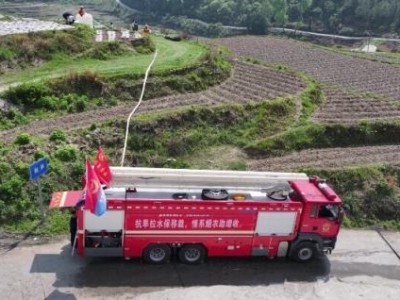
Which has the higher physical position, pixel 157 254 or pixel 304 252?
pixel 304 252

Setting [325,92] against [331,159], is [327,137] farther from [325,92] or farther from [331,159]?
[325,92]

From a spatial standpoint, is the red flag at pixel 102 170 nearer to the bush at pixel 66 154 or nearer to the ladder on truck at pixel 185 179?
the ladder on truck at pixel 185 179

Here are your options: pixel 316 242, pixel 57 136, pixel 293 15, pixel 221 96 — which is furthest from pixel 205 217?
pixel 293 15

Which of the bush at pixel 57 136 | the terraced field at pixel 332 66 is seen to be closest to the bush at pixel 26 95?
the bush at pixel 57 136

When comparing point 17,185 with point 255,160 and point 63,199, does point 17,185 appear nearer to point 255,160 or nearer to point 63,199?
point 63,199

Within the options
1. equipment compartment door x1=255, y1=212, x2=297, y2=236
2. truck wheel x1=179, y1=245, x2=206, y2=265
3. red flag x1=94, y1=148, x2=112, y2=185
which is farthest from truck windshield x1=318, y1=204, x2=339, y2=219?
red flag x1=94, y1=148, x2=112, y2=185

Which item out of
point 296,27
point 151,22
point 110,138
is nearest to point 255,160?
point 110,138

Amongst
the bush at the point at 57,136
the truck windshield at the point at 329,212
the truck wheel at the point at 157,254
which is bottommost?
the truck wheel at the point at 157,254
